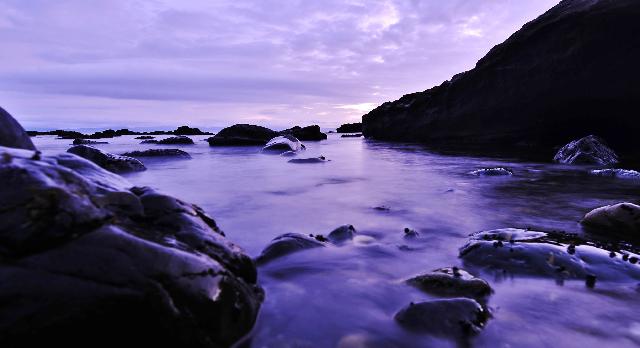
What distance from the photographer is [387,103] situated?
38594 millimetres

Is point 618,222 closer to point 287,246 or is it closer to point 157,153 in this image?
point 287,246

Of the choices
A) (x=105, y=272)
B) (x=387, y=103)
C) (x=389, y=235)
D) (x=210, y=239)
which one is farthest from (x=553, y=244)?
(x=387, y=103)

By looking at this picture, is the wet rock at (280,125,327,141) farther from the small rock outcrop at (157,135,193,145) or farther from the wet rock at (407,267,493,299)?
the wet rock at (407,267,493,299)

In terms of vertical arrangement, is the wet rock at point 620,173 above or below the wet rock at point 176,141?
below

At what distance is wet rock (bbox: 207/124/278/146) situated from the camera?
84.0 ft

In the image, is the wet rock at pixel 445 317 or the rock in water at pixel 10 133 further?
the rock in water at pixel 10 133

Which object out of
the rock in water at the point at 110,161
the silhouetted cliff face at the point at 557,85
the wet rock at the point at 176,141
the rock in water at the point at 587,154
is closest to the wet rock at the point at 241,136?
the wet rock at the point at 176,141

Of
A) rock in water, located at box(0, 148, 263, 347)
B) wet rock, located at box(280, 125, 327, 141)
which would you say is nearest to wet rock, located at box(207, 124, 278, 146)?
wet rock, located at box(280, 125, 327, 141)

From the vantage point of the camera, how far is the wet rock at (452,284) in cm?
307

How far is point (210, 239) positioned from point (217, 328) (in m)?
0.73

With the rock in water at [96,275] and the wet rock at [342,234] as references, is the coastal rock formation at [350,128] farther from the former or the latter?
the rock in water at [96,275]

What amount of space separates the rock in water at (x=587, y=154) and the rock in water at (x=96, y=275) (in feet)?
46.4

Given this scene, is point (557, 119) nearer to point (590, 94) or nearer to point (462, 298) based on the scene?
point (590, 94)

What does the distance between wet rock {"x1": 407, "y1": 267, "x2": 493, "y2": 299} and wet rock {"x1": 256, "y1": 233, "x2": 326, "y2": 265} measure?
1.19 meters
